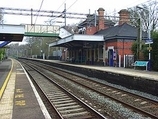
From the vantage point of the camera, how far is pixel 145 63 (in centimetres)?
2605

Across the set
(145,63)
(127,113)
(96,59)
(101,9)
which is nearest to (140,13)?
(101,9)

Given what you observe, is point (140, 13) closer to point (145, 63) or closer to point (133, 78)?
point (145, 63)

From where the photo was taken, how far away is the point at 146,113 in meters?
9.09

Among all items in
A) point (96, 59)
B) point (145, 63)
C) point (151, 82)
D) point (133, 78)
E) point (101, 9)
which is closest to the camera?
point (151, 82)

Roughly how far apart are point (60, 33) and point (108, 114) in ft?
130

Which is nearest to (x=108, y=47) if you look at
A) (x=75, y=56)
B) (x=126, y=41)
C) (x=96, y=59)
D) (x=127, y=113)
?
(x=126, y=41)

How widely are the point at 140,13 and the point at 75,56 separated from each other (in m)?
14.9

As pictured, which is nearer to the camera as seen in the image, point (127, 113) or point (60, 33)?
point (127, 113)

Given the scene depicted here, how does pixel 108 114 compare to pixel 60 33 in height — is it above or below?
below

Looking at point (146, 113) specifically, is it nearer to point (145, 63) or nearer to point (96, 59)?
point (145, 63)

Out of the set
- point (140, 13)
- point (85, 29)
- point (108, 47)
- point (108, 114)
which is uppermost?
point (140, 13)

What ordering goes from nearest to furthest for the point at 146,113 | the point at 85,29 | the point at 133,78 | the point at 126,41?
1. the point at 146,113
2. the point at 133,78
3. the point at 126,41
4. the point at 85,29

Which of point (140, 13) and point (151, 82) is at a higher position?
point (140, 13)

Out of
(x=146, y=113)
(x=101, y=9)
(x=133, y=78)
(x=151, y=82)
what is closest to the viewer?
(x=146, y=113)
